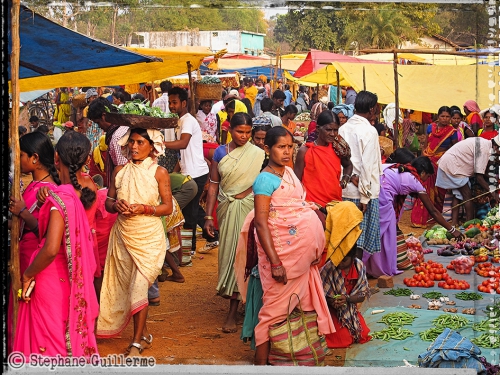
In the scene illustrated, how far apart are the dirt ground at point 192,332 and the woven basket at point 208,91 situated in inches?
175

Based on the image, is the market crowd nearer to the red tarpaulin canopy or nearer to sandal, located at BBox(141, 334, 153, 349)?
sandal, located at BBox(141, 334, 153, 349)

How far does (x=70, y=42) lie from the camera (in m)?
5.85

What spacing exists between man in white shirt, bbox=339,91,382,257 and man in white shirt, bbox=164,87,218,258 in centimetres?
186

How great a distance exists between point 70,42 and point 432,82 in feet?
33.5

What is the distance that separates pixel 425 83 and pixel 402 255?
22.8 ft

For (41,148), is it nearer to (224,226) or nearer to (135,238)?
(135,238)

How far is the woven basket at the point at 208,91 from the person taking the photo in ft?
39.2

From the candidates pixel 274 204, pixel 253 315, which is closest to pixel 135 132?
pixel 274 204

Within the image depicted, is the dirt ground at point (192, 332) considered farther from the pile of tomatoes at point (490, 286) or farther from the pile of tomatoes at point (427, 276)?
the pile of tomatoes at point (490, 286)

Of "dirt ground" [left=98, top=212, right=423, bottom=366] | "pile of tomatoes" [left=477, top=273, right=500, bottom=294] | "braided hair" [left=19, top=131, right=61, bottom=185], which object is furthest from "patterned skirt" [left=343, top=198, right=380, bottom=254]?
"braided hair" [left=19, top=131, right=61, bottom=185]

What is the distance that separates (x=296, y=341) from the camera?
5.22 m

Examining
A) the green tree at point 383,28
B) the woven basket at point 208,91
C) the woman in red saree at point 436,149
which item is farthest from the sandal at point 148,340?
the green tree at point 383,28

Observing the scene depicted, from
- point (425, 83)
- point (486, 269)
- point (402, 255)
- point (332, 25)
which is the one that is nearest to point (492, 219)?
point (486, 269)

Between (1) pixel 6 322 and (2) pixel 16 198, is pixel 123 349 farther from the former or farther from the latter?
(2) pixel 16 198
